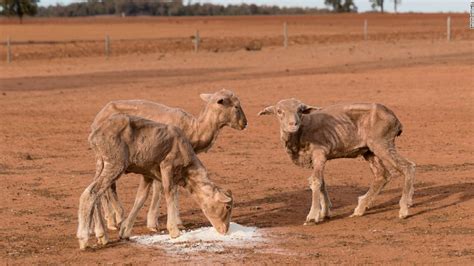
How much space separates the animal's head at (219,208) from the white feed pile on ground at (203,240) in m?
0.14

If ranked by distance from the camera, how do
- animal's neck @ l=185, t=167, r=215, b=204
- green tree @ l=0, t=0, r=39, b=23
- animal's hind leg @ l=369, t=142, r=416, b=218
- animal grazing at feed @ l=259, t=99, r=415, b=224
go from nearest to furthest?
animal's neck @ l=185, t=167, r=215, b=204
animal grazing at feed @ l=259, t=99, r=415, b=224
animal's hind leg @ l=369, t=142, r=416, b=218
green tree @ l=0, t=0, r=39, b=23

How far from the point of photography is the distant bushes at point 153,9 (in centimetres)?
17125

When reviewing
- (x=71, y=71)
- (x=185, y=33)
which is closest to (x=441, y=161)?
(x=71, y=71)

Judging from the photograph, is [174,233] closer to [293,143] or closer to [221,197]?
[221,197]

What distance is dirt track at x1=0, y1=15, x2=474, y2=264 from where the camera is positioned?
511 inches

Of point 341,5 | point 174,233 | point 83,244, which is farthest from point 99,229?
point 341,5

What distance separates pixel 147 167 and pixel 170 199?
1.62 ft

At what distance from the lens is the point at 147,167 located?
43.4ft

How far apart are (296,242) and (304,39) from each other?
5982cm

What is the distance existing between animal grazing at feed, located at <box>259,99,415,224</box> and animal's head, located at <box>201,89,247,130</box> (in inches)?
25.4

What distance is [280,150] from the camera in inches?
875

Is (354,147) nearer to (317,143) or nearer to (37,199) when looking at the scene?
(317,143)

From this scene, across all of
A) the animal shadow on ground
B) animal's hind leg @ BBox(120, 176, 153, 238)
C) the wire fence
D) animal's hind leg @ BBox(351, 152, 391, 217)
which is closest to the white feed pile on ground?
animal's hind leg @ BBox(120, 176, 153, 238)

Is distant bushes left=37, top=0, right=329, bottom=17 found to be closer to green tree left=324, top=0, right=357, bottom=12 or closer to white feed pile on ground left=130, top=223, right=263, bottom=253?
green tree left=324, top=0, right=357, bottom=12
